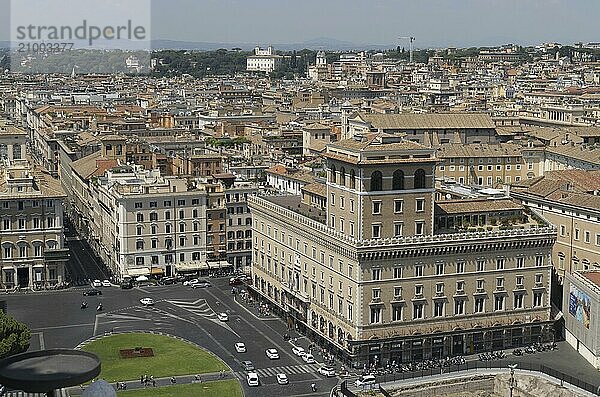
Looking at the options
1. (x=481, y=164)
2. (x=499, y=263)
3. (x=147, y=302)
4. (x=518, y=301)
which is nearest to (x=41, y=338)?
(x=147, y=302)

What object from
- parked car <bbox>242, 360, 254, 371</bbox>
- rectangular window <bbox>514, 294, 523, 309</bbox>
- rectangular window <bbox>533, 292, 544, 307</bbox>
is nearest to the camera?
parked car <bbox>242, 360, 254, 371</bbox>

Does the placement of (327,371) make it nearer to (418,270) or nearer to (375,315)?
(375,315)

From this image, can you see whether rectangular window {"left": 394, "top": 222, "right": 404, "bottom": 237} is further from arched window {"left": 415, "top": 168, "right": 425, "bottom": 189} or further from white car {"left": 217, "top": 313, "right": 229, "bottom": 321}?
white car {"left": 217, "top": 313, "right": 229, "bottom": 321}

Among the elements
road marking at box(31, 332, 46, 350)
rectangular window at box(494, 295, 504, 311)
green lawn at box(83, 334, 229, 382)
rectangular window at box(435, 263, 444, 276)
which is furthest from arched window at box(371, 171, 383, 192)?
road marking at box(31, 332, 46, 350)

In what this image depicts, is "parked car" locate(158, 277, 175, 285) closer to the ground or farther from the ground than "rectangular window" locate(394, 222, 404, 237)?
closer to the ground

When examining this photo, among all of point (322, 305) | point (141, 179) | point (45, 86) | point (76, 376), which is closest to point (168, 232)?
point (141, 179)

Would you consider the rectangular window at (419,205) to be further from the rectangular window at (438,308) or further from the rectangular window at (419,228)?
the rectangular window at (438,308)

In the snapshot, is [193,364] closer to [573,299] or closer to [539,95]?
[573,299]
